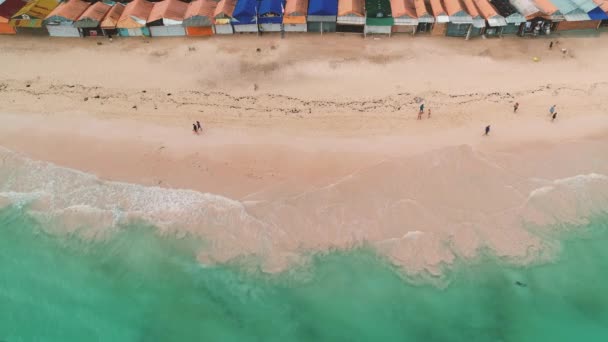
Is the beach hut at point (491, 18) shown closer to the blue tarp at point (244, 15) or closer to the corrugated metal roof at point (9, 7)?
Result: the blue tarp at point (244, 15)

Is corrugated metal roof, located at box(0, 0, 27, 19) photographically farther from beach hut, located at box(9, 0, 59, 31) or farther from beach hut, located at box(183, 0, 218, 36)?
beach hut, located at box(183, 0, 218, 36)

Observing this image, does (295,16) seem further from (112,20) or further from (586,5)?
(586,5)

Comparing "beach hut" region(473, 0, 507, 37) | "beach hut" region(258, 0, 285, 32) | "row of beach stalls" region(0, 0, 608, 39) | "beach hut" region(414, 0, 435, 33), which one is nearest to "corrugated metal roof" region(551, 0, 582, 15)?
"row of beach stalls" region(0, 0, 608, 39)

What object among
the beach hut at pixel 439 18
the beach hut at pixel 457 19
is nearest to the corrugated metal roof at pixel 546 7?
the beach hut at pixel 457 19

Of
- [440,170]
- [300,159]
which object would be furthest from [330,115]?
[440,170]

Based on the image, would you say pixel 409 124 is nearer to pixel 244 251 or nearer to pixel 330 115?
pixel 330 115

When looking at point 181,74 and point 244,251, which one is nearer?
point 244,251
